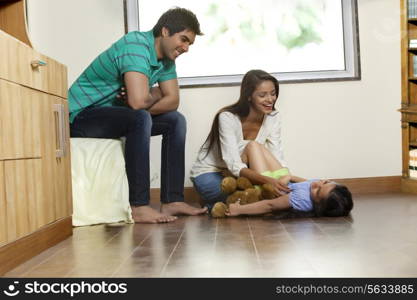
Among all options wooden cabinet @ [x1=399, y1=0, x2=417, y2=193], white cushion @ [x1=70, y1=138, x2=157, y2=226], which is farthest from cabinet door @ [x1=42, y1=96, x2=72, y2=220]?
wooden cabinet @ [x1=399, y1=0, x2=417, y2=193]

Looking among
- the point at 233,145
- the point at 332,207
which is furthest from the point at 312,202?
the point at 233,145

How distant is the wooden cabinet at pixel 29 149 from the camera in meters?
1.91

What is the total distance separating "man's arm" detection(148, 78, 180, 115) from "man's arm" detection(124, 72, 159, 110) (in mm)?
204

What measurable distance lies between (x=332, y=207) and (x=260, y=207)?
35 centimetres

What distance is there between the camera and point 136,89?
2.94 m

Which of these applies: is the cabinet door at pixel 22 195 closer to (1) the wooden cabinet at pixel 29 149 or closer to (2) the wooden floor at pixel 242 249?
(1) the wooden cabinet at pixel 29 149

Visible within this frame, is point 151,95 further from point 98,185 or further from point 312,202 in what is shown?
point 312,202

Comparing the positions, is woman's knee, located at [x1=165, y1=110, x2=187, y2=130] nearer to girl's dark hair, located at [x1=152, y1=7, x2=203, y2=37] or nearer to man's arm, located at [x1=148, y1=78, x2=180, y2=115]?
man's arm, located at [x1=148, y1=78, x2=180, y2=115]

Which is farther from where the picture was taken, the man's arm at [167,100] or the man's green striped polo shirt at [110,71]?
the man's arm at [167,100]

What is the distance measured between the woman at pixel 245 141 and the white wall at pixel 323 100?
72 centimetres

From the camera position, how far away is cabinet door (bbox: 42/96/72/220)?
7.79 feet

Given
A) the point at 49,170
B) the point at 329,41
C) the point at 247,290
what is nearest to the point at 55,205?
the point at 49,170

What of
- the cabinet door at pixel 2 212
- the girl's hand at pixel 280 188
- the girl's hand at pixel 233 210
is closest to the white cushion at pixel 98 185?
the girl's hand at pixel 233 210

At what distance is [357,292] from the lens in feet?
4.57
